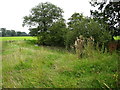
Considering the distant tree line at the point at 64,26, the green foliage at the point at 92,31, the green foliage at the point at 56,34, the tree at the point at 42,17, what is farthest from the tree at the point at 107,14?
the tree at the point at 42,17

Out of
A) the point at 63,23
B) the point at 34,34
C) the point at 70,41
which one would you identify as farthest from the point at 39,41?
Result: the point at 70,41

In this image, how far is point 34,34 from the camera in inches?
874

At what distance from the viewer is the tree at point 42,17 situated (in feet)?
70.2

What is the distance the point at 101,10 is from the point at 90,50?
8.86 m

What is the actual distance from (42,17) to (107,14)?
12294 millimetres

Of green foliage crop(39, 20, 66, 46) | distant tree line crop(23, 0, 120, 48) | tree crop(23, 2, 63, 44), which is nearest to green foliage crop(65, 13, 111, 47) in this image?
distant tree line crop(23, 0, 120, 48)

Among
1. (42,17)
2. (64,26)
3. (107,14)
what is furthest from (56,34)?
(107,14)

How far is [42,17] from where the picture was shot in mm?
21438

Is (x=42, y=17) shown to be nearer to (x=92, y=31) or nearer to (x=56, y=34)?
(x=56, y=34)

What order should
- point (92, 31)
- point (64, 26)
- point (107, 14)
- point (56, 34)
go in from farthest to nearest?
point (64, 26) → point (56, 34) → point (107, 14) → point (92, 31)

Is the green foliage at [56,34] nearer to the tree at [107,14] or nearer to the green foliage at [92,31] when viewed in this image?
the green foliage at [92,31]

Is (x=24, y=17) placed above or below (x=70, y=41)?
above

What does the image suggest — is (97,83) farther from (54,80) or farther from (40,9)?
(40,9)

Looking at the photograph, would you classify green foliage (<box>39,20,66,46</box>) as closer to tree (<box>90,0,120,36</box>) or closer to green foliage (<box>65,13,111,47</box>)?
green foliage (<box>65,13,111,47</box>)
